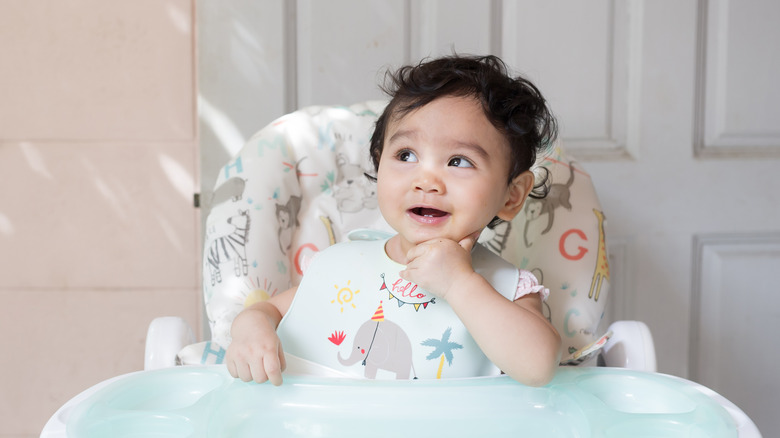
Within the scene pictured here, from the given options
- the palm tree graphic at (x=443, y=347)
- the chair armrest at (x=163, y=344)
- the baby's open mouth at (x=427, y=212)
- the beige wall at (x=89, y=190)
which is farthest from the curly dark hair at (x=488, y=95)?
the beige wall at (x=89, y=190)

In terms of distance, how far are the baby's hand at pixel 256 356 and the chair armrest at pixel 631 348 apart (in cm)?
Answer: 41

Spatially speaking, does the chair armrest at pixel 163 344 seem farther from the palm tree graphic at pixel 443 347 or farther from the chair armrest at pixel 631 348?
the chair armrest at pixel 631 348

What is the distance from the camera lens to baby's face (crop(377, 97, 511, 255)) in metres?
0.79

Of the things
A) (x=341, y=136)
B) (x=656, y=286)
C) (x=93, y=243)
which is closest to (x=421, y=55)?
(x=341, y=136)

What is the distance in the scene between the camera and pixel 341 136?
3.50ft

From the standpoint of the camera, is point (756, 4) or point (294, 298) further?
point (756, 4)

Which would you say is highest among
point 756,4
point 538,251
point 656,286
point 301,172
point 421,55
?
point 756,4

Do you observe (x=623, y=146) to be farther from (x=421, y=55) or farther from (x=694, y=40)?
(x=421, y=55)

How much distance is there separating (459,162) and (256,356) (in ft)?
1.02

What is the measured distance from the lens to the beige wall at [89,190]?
4.90ft

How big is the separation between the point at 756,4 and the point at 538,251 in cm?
85

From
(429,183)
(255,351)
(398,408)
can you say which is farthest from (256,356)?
(429,183)

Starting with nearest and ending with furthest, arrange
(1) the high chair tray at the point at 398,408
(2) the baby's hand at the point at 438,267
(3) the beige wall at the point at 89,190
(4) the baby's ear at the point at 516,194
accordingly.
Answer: (1) the high chair tray at the point at 398,408 → (2) the baby's hand at the point at 438,267 → (4) the baby's ear at the point at 516,194 → (3) the beige wall at the point at 89,190

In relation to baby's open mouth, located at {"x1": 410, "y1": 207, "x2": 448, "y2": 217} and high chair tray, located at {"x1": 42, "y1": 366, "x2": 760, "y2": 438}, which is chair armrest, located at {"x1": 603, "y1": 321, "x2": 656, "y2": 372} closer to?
high chair tray, located at {"x1": 42, "y1": 366, "x2": 760, "y2": 438}
